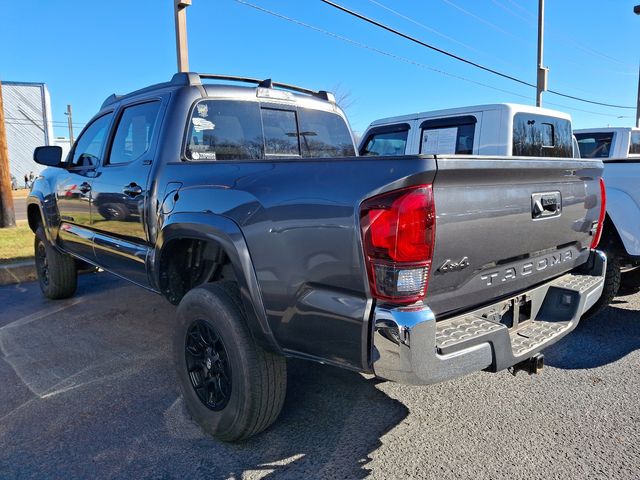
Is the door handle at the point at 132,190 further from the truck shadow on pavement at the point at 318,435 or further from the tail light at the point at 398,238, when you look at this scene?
the tail light at the point at 398,238

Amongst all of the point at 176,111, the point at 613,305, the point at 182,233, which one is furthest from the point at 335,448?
the point at 613,305

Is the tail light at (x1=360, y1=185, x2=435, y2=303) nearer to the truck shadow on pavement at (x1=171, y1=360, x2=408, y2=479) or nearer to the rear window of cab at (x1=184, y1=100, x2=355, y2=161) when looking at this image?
the truck shadow on pavement at (x1=171, y1=360, x2=408, y2=479)

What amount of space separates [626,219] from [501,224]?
2658 millimetres

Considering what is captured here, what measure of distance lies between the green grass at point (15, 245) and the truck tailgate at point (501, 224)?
6.94 metres

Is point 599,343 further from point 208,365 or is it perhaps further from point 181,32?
point 181,32

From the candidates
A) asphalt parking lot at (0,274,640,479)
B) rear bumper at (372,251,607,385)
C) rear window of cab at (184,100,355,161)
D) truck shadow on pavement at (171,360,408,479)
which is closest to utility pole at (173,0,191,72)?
rear window of cab at (184,100,355,161)

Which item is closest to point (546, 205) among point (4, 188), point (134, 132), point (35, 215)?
point (134, 132)

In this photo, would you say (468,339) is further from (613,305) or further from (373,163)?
(613,305)

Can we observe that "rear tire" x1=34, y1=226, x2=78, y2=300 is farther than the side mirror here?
Yes

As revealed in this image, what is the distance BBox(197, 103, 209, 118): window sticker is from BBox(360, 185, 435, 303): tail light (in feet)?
6.43

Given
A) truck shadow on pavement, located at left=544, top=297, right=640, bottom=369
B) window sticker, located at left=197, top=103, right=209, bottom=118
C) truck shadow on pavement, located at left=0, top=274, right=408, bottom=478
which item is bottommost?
truck shadow on pavement, located at left=0, top=274, right=408, bottom=478

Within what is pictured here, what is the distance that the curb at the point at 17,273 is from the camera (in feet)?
21.0

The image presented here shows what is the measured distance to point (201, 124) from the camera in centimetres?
343

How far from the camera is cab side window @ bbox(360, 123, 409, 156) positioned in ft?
24.3
